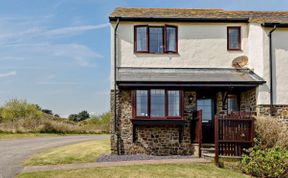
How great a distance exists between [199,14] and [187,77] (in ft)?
13.6

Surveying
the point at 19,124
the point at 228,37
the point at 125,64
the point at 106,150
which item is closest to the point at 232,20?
the point at 228,37

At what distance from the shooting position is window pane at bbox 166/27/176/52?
62.3ft

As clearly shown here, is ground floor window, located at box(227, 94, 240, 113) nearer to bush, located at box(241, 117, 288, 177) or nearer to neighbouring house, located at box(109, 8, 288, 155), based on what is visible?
neighbouring house, located at box(109, 8, 288, 155)

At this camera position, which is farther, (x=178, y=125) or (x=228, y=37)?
(x=228, y=37)

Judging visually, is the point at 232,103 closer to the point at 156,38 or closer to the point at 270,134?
the point at 270,134

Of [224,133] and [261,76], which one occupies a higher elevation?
[261,76]

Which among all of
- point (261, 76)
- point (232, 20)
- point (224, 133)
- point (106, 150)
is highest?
point (232, 20)

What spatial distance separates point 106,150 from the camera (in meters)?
18.8

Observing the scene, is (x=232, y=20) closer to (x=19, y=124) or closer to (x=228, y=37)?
(x=228, y=37)

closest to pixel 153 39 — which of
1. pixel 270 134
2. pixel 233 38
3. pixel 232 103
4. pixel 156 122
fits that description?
pixel 233 38

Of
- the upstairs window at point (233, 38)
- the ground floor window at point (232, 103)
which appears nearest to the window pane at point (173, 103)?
the ground floor window at point (232, 103)

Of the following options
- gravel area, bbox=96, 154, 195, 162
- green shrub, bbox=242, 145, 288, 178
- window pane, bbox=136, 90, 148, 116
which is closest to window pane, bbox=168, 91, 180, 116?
window pane, bbox=136, 90, 148, 116

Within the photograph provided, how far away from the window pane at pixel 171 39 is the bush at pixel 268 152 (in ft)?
19.9

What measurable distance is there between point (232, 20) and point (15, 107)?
103 feet
